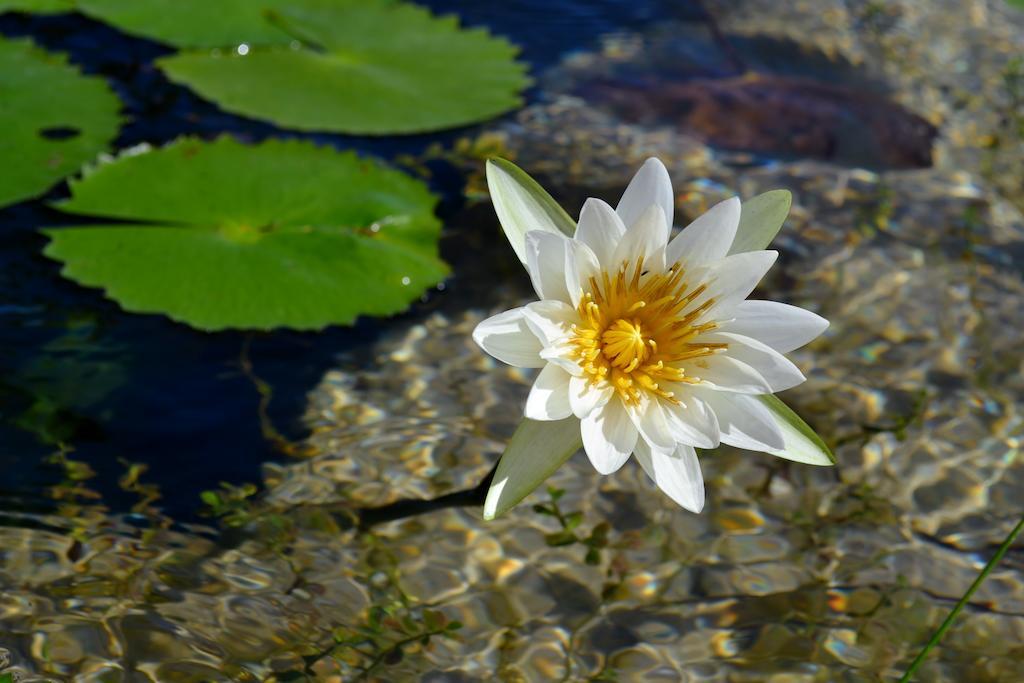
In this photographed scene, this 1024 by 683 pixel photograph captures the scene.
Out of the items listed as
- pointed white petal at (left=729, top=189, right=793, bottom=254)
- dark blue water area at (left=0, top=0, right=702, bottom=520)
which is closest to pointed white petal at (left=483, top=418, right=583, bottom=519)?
pointed white petal at (left=729, top=189, right=793, bottom=254)

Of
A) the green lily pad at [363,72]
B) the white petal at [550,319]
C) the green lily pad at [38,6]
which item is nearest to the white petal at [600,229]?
the white petal at [550,319]

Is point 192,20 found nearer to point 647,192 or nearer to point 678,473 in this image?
point 647,192

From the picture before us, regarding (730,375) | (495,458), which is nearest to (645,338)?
(730,375)

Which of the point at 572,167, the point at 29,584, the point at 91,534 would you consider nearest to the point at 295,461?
the point at 91,534

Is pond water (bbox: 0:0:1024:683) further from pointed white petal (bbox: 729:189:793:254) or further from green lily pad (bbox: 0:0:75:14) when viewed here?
pointed white petal (bbox: 729:189:793:254)

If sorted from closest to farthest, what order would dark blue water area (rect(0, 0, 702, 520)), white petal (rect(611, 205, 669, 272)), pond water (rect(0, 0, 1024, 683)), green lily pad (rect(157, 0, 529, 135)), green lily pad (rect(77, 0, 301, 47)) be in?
1. white petal (rect(611, 205, 669, 272))
2. pond water (rect(0, 0, 1024, 683))
3. dark blue water area (rect(0, 0, 702, 520))
4. green lily pad (rect(157, 0, 529, 135))
5. green lily pad (rect(77, 0, 301, 47))

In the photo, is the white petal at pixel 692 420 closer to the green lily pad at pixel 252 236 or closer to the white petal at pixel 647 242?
the white petal at pixel 647 242
